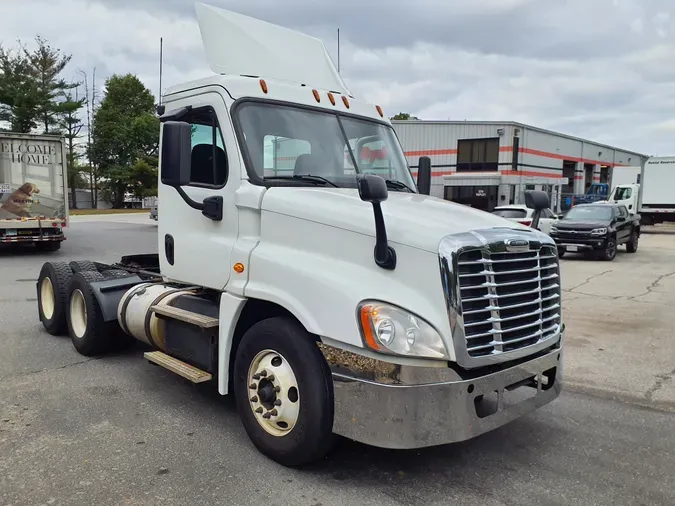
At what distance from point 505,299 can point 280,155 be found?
189cm

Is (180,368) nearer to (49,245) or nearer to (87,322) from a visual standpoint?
(87,322)

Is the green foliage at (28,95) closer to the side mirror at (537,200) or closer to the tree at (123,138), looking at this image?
the tree at (123,138)

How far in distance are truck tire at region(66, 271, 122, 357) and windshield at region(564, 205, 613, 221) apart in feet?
51.5

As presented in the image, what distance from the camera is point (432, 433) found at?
3.21 meters

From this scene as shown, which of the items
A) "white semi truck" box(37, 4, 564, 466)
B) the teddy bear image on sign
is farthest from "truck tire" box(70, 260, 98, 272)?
the teddy bear image on sign

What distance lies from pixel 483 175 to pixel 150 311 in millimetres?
30790

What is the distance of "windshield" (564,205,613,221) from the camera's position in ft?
58.7

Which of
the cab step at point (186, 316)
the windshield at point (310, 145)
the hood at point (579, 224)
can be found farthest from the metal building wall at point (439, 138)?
the cab step at point (186, 316)

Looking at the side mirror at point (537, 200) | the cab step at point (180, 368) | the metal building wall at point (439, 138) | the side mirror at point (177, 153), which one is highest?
the metal building wall at point (439, 138)

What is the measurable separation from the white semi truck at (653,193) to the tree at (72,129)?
41.0 meters

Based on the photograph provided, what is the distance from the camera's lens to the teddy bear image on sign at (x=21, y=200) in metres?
15.7

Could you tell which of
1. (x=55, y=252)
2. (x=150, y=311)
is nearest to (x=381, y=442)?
(x=150, y=311)

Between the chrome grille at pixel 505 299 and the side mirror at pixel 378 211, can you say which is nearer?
the side mirror at pixel 378 211

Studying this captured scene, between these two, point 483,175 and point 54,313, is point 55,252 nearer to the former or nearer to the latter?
point 54,313
